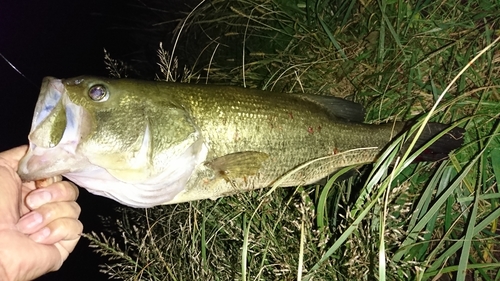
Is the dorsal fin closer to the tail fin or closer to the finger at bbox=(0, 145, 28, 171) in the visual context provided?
the tail fin

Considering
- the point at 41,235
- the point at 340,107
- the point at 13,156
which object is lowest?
the point at 41,235

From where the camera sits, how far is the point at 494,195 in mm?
2271

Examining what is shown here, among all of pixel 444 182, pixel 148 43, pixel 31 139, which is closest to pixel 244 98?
pixel 31 139

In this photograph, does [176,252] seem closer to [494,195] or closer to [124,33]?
[494,195]

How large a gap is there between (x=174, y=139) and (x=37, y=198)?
67cm

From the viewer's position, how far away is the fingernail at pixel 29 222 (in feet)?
6.19

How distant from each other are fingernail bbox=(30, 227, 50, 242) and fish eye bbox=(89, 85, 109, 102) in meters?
0.63

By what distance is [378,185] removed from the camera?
7.17 ft

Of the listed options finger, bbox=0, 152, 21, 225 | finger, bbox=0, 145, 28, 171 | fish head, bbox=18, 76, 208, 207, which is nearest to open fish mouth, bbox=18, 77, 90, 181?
fish head, bbox=18, 76, 208, 207

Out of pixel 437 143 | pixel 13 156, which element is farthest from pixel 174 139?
pixel 437 143

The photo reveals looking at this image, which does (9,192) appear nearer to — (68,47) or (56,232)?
(56,232)

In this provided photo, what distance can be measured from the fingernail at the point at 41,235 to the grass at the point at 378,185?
1.09ft

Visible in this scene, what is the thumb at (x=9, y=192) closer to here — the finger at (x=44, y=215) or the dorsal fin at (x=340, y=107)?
the finger at (x=44, y=215)

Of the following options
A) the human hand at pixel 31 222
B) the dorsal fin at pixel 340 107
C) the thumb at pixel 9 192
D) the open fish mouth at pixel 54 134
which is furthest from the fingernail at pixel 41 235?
the dorsal fin at pixel 340 107
